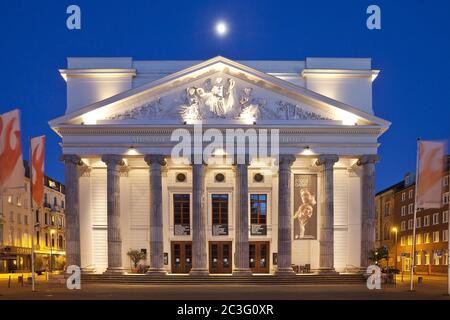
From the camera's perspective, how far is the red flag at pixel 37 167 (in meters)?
36.7

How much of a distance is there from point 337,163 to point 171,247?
1540 cm

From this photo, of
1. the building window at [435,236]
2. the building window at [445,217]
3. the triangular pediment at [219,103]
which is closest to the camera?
the triangular pediment at [219,103]

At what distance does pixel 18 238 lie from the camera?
80.8 metres

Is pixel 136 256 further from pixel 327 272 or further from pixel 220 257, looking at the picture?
pixel 327 272

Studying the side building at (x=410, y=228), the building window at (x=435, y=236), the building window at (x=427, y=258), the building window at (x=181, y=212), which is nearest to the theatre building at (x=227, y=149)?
the building window at (x=181, y=212)

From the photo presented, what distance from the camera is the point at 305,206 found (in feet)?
150

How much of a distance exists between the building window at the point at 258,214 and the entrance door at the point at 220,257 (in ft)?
8.73

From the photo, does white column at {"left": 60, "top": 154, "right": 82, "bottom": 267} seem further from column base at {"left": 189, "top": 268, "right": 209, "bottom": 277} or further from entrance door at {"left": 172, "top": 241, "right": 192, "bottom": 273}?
entrance door at {"left": 172, "top": 241, "right": 192, "bottom": 273}

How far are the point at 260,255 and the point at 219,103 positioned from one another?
539 inches

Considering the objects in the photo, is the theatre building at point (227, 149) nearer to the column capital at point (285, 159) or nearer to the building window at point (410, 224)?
the column capital at point (285, 159)

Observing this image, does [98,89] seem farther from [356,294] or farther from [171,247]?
[356,294]

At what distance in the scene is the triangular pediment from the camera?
46.2m

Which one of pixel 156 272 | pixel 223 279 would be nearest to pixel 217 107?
pixel 223 279
